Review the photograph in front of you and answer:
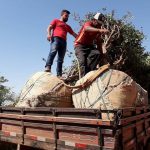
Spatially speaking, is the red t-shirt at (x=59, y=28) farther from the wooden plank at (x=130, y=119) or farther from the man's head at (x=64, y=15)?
the wooden plank at (x=130, y=119)

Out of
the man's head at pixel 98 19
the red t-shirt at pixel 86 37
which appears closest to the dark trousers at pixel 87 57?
the red t-shirt at pixel 86 37

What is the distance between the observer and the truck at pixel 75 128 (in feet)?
12.2

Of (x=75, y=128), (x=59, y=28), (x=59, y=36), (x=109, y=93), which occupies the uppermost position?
(x=59, y=28)

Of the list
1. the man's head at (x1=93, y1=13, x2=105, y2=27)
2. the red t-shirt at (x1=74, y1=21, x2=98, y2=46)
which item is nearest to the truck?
the red t-shirt at (x1=74, y1=21, x2=98, y2=46)

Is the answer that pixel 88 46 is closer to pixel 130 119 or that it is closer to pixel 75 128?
pixel 130 119

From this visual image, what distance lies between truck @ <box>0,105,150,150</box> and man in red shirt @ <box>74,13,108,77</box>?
1709 mm

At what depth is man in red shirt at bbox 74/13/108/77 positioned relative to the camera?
6312 millimetres

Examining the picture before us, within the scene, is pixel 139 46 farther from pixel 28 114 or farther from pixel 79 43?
pixel 28 114

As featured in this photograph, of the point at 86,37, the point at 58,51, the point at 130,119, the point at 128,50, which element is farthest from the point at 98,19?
the point at 128,50

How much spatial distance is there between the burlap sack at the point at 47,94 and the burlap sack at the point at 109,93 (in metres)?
0.31

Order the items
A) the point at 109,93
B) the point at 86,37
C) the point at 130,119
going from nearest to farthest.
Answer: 1. the point at 130,119
2. the point at 109,93
3. the point at 86,37

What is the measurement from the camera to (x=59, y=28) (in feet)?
24.1

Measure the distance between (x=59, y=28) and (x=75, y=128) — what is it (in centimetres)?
389

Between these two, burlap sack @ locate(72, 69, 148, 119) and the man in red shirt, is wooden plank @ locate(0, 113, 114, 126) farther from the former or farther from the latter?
the man in red shirt
